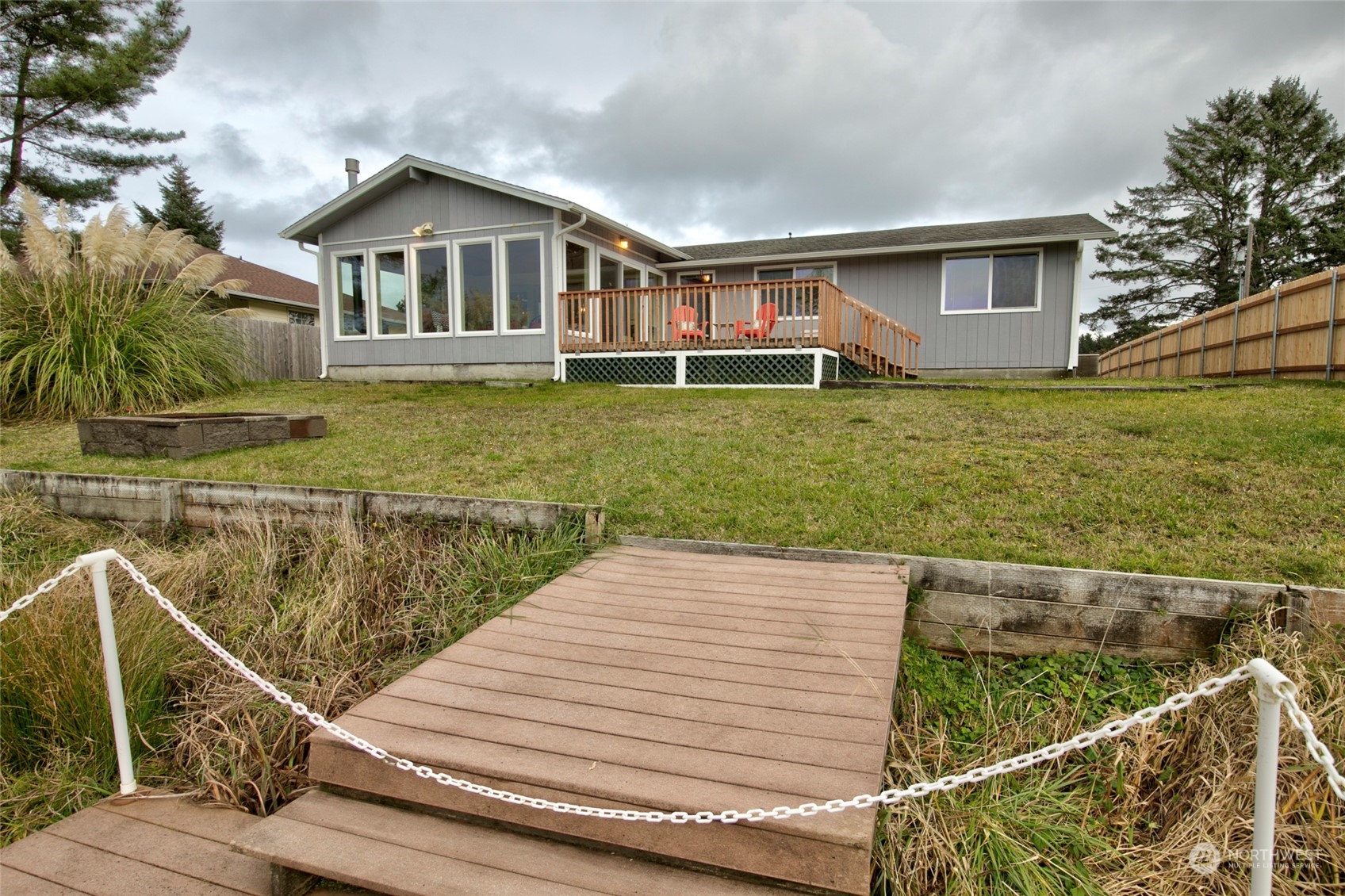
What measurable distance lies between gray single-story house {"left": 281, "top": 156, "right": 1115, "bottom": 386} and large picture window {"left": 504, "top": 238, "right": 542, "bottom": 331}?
0.03 meters

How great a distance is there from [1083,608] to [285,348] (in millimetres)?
15337

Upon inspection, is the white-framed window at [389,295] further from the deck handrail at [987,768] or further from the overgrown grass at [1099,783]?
the overgrown grass at [1099,783]

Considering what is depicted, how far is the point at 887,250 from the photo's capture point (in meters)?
12.6

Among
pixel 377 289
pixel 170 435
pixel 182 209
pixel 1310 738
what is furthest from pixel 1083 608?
pixel 182 209

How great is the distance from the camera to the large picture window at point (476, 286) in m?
12.1

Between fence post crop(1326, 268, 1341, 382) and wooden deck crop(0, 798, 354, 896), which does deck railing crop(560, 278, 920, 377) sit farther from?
wooden deck crop(0, 798, 354, 896)

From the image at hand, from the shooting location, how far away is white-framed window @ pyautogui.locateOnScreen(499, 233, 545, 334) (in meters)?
11.7

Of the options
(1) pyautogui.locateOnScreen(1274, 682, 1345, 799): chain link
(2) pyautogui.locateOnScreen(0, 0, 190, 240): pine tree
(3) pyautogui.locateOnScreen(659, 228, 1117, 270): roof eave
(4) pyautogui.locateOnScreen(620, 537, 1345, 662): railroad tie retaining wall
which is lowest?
(4) pyautogui.locateOnScreen(620, 537, 1345, 662): railroad tie retaining wall

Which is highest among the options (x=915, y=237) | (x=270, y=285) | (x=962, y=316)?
(x=915, y=237)

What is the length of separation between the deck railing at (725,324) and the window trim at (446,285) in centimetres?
239

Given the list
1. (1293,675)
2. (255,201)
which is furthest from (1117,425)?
(255,201)

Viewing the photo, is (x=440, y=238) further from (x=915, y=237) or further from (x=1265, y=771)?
(x=1265, y=771)

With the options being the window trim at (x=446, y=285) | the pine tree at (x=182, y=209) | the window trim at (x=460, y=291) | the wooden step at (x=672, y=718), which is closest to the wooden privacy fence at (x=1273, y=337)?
the wooden step at (x=672, y=718)

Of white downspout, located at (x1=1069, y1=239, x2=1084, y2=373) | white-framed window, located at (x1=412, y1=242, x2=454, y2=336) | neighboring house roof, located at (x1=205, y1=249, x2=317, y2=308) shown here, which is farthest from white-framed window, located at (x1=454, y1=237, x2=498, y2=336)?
white downspout, located at (x1=1069, y1=239, x2=1084, y2=373)
